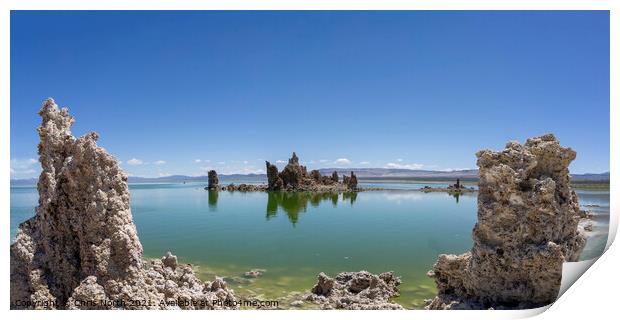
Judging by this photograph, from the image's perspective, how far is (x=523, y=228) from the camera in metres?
5.88

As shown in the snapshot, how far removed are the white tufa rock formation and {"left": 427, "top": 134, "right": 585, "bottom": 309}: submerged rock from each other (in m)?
4.95

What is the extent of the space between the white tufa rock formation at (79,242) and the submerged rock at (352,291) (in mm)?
3735

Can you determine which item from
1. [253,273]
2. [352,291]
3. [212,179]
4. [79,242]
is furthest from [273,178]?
[79,242]

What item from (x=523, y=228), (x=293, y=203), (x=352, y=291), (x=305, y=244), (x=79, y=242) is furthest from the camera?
(x=293, y=203)

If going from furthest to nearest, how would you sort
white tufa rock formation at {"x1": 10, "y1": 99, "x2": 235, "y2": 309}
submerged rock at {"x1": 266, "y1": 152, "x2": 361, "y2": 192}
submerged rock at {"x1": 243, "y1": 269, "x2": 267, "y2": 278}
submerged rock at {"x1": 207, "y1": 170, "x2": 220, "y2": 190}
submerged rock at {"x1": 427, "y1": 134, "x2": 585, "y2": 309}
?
submerged rock at {"x1": 207, "y1": 170, "x2": 220, "y2": 190} → submerged rock at {"x1": 266, "y1": 152, "x2": 361, "y2": 192} → submerged rock at {"x1": 243, "y1": 269, "x2": 267, "y2": 278} → submerged rock at {"x1": 427, "y1": 134, "x2": 585, "y2": 309} → white tufa rock formation at {"x1": 10, "y1": 99, "x2": 235, "y2": 309}

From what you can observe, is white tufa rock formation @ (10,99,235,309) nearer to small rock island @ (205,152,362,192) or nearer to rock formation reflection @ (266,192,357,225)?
rock formation reflection @ (266,192,357,225)

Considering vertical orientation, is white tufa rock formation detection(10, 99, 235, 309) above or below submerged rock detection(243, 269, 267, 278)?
above

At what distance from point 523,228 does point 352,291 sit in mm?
4738

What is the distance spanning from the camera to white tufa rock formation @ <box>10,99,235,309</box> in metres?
5.45

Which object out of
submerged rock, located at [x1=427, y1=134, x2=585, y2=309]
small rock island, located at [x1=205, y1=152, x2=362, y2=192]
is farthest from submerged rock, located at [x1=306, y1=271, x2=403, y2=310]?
small rock island, located at [x1=205, y1=152, x2=362, y2=192]

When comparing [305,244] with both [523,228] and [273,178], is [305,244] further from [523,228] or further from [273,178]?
[273,178]

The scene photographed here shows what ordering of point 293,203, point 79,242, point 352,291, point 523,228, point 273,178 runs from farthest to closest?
point 273,178 < point 293,203 < point 352,291 < point 523,228 < point 79,242

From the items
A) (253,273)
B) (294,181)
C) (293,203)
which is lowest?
(293,203)
